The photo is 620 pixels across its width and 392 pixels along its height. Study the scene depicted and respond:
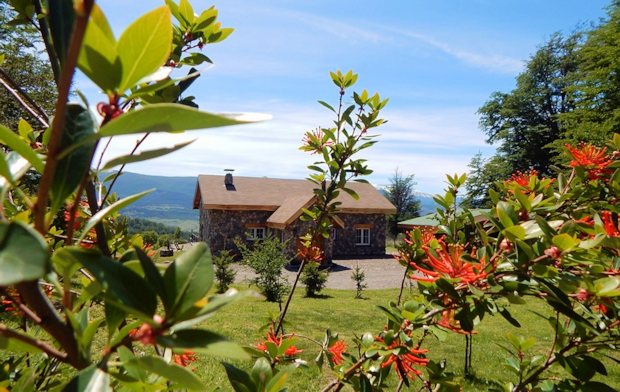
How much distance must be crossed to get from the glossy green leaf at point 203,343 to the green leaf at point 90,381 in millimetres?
108

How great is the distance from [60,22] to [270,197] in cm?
2214

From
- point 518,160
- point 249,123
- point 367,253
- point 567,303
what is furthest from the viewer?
point 518,160

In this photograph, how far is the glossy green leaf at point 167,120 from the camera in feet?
1.11

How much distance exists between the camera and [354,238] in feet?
73.9

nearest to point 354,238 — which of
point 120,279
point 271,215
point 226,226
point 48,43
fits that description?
point 271,215

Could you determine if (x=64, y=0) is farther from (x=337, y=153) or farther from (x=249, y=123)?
(x=337, y=153)

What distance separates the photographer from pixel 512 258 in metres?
0.98

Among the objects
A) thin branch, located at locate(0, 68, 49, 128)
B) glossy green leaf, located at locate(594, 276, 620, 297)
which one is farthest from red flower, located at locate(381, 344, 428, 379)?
thin branch, located at locate(0, 68, 49, 128)

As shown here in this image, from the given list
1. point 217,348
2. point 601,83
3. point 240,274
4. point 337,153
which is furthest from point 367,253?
point 217,348

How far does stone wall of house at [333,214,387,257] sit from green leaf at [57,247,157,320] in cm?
2162

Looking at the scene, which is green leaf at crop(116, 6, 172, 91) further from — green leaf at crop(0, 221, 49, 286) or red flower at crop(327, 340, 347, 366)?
red flower at crop(327, 340, 347, 366)

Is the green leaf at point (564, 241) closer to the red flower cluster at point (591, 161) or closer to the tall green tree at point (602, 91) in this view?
the red flower cluster at point (591, 161)

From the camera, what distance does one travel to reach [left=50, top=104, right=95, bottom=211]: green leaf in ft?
1.44

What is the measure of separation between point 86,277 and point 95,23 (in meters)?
0.75
